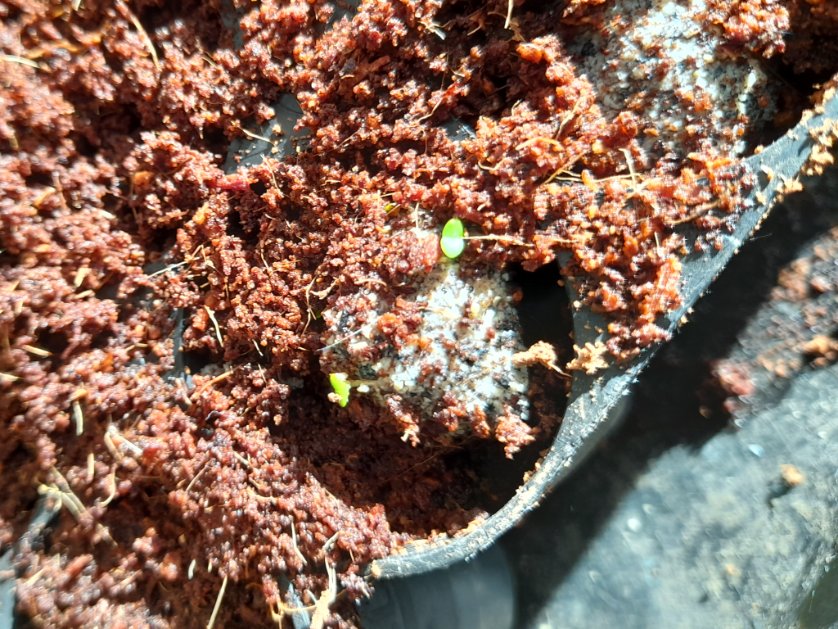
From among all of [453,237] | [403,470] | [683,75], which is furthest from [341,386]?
[683,75]

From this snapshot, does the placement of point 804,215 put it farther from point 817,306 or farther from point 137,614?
point 137,614

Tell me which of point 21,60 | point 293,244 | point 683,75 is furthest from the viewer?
point 293,244

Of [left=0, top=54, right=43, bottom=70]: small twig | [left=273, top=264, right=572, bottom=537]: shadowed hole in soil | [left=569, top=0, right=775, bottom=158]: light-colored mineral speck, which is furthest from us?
[left=273, top=264, right=572, bottom=537]: shadowed hole in soil

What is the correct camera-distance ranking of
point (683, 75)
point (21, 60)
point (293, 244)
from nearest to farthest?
point (683, 75) < point (21, 60) < point (293, 244)

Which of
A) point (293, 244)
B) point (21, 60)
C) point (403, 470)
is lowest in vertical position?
point (403, 470)

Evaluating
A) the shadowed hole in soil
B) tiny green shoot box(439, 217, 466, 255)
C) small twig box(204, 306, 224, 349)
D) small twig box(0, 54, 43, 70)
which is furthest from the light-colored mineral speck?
small twig box(0, 54, 43, 70)

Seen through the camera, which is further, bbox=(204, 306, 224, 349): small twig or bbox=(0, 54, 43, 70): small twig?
bbox=(204, 306, 224, 349): small twig

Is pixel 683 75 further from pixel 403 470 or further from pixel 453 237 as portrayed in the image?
pixel 403 470

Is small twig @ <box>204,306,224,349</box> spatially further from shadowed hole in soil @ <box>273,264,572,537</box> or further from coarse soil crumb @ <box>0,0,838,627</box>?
shadowed hole in soil @ <box>273,264,572,537</box>

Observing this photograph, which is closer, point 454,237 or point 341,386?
point 454,237
